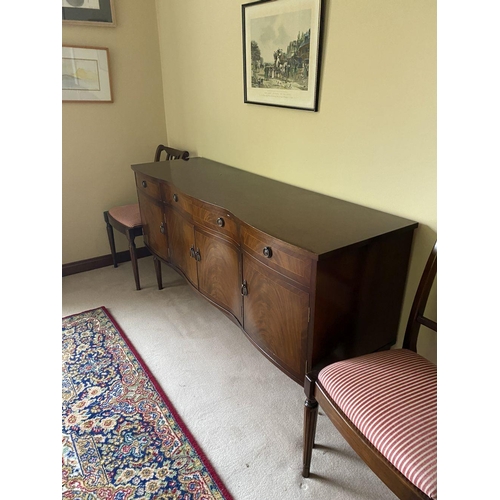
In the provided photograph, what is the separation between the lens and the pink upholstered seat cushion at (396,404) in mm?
982

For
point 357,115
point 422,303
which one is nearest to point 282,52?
point 357,115

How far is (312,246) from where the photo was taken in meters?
1.34

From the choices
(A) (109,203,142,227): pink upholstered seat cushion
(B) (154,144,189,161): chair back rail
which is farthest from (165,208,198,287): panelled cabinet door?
(B) (154,144,189,161): chair back rail

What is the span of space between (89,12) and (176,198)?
1.55m

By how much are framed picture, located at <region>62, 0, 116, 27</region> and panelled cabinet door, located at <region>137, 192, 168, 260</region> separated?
4.02 feet

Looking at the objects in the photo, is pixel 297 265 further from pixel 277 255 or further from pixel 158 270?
pixel 158 270

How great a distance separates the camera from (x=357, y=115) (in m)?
1.68

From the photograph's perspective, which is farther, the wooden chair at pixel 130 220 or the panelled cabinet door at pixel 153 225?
the wooden chair at pixel 130 220

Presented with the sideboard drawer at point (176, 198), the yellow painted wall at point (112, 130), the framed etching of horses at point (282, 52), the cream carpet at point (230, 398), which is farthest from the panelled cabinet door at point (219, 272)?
the yellow painted wall at point (112, 130)

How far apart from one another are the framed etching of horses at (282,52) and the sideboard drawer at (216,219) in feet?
2.18

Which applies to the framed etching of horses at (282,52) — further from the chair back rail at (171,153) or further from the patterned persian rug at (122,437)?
the patterned persian rug at (122,437)

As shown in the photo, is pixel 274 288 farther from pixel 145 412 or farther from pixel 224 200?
pixel 145 412

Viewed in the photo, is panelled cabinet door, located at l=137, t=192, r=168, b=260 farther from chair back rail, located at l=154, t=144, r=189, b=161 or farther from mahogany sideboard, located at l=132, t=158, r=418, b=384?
chair back rail, located at l=154, t=144, r=189, b=161
